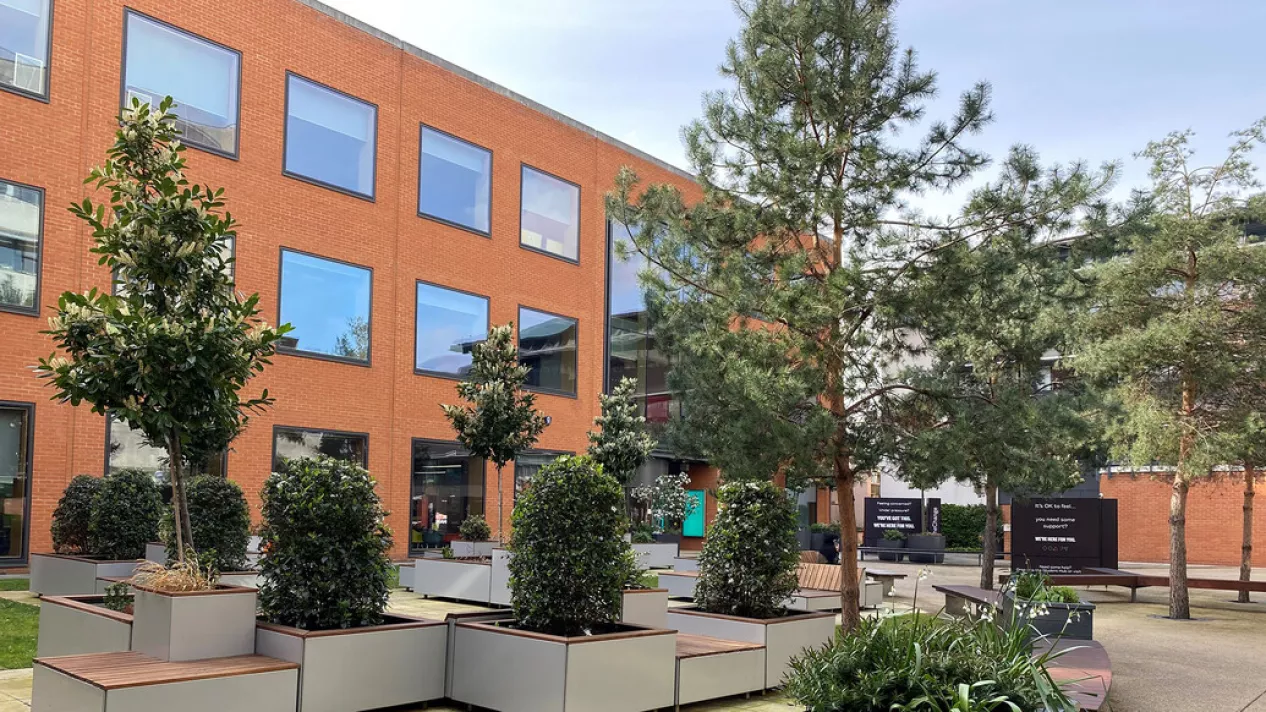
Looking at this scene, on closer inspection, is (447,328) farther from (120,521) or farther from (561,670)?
(561,670)

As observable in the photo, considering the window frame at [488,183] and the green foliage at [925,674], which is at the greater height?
the window frame at [488,183]

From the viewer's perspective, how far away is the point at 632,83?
43.2ft

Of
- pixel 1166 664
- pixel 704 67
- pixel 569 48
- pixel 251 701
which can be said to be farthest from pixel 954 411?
pixel 251 701

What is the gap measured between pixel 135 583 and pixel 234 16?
14329mm

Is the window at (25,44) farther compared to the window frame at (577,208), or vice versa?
the window frame at (577,208)

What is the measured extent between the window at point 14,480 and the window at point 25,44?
4948 mm

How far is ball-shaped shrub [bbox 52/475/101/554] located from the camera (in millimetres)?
14016

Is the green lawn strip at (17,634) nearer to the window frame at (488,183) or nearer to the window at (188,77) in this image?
the window at (188,77)

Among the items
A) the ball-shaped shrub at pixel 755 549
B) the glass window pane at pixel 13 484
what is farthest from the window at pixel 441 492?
the ball-shaped shrub at pixel 755 549

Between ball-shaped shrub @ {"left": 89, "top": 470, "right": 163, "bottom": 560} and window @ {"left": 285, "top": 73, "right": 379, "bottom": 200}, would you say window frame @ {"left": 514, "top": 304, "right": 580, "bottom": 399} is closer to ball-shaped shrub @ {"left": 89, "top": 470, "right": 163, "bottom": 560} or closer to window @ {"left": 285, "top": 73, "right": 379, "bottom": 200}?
window @ {"left": 285, "top": 73, "right": 379, "bottom": 200}

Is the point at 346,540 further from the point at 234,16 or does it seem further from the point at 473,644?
the point at 234,16

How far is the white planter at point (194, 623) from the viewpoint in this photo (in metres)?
6.91

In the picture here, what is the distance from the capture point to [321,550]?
7.44 m

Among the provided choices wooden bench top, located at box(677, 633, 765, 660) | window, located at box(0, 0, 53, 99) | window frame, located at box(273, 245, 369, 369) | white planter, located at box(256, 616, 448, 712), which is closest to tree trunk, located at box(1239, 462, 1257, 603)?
wooden bench top, located at box(677, 633, 765, 660)
